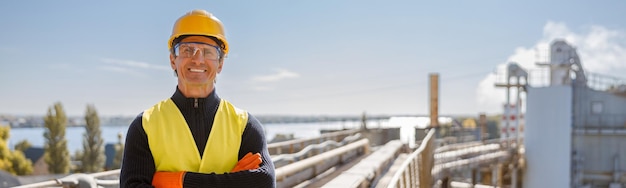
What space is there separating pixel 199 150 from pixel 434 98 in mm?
24923

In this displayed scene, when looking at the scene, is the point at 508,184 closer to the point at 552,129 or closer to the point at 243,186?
the point at 552,129

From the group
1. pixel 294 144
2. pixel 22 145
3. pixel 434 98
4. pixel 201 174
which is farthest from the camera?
pixel 22 145

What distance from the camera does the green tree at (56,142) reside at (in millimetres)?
41250

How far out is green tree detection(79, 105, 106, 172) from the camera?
4559 cm

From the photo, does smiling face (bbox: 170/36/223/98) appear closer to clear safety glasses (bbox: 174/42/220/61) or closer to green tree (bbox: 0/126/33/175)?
clear safety glasses (bbox: 174/42/220/61)

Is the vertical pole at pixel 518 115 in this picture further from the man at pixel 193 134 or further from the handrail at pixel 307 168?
the man at pixel 193 134

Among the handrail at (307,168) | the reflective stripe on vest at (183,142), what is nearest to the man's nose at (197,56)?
the reflective stripe on vest at (183,142)

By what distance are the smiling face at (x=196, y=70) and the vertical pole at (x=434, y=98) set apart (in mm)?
24651

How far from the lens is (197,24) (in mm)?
2221

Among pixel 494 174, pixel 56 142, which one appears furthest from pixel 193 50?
pixel 56 142

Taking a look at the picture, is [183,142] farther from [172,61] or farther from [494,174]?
[494,174]

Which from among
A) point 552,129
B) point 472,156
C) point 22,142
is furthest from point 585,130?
point 22,142

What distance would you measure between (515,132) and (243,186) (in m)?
34.1

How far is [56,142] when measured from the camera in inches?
1649
